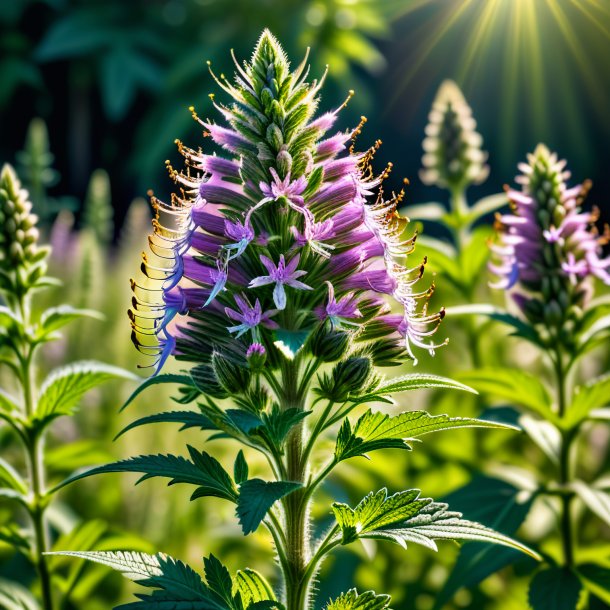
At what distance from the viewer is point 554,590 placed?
1676mm

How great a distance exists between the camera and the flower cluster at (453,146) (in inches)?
101

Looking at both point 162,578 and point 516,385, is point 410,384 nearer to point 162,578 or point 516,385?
point 162,578

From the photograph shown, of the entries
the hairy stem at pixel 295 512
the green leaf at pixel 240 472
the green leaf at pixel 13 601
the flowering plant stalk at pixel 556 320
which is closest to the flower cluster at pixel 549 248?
the flowering plant stalk at pixel 556 320

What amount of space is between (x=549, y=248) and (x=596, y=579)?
0.74 meters

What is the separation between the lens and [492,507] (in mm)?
1778

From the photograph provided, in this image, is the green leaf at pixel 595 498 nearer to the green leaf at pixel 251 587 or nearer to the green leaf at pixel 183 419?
the green leaf at pixel 251 587

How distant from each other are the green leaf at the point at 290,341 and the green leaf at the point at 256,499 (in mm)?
178

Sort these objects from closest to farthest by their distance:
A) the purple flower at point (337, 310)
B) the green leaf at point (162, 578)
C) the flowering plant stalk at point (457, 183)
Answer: the green leaf at point (162, 578)
the purple flower at point (337, 310)
the flowering plant stalk at point (457, 183)

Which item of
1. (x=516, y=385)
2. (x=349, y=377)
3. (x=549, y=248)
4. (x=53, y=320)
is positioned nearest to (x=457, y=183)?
(x=549, y=248)

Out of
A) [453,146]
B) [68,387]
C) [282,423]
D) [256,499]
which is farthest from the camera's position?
[453,146]

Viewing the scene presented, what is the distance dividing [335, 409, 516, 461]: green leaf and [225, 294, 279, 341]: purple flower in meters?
0.19

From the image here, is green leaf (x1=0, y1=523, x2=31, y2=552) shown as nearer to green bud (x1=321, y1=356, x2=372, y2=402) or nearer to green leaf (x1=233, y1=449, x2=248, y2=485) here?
green leaf (x1=233, y1=449, x2=248, y2=485)

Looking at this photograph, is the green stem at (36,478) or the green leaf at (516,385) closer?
the green stem at (36,478)

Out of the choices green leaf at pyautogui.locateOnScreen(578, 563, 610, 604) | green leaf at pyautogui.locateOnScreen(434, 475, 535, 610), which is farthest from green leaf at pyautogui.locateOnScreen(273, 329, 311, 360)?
green leaf at pyautogui.locateOnScreen(578, 563, 610, 604)
